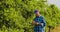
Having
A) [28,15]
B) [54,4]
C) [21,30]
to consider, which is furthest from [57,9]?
[21,30]

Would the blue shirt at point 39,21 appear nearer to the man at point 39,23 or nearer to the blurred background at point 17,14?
the man at point 39,23

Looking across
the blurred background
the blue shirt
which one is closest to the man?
the blue shirt

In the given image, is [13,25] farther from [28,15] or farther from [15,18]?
[28,15]

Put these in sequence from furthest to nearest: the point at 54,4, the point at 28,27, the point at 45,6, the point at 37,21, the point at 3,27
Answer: the point at 54,4 < the point at 45,6 < the point at 28,27 < the point at 3,27 < the point at 37,21

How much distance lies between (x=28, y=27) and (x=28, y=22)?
7.9 inches

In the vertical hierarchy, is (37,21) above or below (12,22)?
above

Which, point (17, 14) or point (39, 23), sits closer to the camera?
point (39, 23)

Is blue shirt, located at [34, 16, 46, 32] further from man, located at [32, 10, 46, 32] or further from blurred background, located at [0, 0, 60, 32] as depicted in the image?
blurred background, located at [0, 0, 60, 32]

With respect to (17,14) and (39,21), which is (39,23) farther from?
(17,14)

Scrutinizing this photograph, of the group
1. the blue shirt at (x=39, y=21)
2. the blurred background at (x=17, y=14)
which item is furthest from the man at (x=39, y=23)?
the blurred background at (x=17, y=14)

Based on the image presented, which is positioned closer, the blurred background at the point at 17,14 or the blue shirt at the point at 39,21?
the blue shirt at the point at 39,21

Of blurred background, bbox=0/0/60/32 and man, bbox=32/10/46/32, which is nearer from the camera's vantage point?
man, bbox=32/10/46/32

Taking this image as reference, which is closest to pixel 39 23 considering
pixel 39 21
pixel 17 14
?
pixel 39 21

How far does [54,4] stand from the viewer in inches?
542
